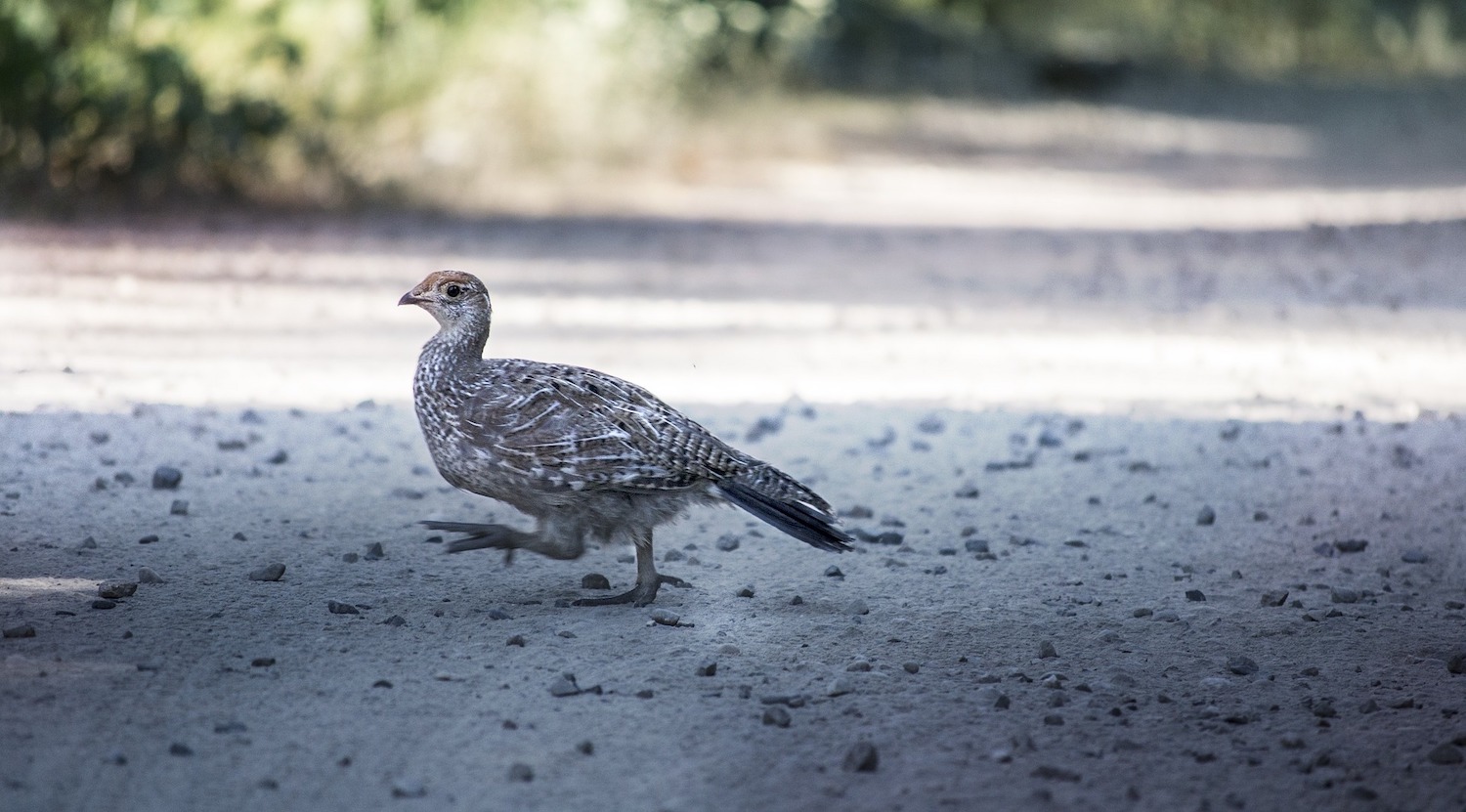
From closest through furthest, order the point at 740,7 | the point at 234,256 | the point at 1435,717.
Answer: the point at 1435,717
the point at 234,256
the point at 740,7

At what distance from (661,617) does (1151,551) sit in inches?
81.4

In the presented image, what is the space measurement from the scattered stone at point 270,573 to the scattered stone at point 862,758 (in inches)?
90.7

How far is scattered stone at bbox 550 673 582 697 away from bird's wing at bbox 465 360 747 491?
832 mm

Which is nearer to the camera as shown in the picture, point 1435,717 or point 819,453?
point 1435,717

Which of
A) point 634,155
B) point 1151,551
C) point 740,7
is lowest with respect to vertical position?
point 1151,551

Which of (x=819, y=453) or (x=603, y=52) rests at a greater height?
(x=603, y=52)

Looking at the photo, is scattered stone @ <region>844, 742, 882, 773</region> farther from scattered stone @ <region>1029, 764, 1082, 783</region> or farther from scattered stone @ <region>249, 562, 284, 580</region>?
scattered stone @ <region>249, 562, 284, 580</region>

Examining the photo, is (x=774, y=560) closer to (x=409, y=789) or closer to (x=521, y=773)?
(x=521, y=773)

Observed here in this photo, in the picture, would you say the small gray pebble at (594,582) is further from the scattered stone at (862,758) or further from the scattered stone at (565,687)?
the scattered stone at (862,758)

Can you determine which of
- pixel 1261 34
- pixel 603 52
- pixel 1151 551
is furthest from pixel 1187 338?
pixel 1261 34

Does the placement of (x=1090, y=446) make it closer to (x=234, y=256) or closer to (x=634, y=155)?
(x=234, y=256)

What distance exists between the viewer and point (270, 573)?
18.7 ft

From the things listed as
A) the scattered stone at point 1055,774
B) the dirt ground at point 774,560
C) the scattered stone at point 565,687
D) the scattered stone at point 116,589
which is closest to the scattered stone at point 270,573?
the dirt ground at point 774,560

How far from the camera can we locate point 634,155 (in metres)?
18.7
